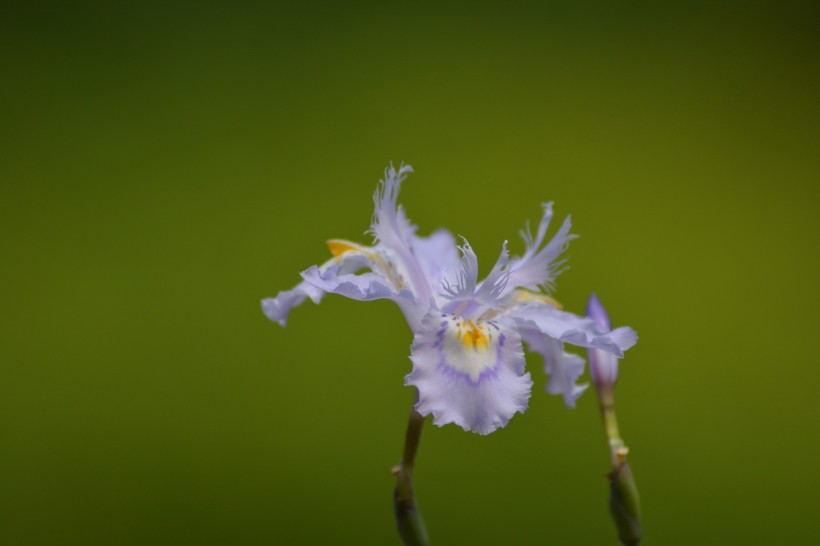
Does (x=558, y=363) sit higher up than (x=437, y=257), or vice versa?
(x=437, y=257)

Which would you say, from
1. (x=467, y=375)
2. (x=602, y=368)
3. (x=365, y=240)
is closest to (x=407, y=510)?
(x=467, y=375)

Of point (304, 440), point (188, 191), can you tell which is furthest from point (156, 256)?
point (304, 440)

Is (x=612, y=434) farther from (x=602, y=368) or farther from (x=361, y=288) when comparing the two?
(x=361, y=288)

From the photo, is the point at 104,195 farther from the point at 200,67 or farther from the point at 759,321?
the point at 759,321

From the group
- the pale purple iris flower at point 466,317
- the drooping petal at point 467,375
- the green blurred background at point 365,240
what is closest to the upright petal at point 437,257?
the pale purple iris flower at point 466,317

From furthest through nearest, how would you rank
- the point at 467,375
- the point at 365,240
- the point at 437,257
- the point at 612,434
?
the point at 365,240, the point at 437,257, the point at 612,434, the point at 467,375
